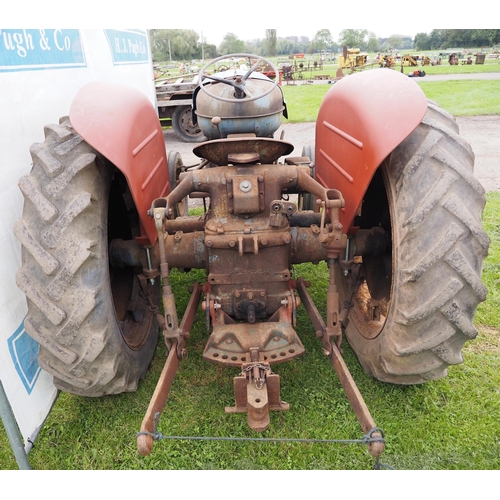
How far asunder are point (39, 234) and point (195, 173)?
909 mm

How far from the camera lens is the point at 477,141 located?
9797 mm

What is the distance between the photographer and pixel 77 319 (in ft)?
7.05

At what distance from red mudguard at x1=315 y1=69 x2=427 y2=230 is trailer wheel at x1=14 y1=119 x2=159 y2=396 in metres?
1.41

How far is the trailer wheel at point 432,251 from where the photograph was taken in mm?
2166

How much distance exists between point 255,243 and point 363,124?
885 mm

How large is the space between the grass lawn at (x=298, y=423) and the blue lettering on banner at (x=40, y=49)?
207 cm

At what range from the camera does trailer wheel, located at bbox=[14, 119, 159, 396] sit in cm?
215

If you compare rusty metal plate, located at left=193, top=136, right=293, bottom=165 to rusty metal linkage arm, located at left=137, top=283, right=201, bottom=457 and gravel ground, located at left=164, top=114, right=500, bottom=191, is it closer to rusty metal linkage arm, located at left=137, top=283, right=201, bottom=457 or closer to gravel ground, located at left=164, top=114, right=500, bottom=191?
rusty metal linkage arm, located at left=137, top=283, right=201, bottom=457

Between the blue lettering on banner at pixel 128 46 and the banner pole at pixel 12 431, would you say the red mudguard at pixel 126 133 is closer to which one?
the banner pole at pixel 12 431

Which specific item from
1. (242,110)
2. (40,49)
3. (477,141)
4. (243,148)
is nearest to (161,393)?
(243,148)

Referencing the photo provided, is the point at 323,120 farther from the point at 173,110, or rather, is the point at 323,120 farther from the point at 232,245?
the point at 173,110

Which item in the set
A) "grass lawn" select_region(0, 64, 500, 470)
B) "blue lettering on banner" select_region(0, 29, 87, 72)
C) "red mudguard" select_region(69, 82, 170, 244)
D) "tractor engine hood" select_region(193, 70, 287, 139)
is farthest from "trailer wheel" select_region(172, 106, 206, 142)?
"grass lawn" select_region(0, 64, 500, 470)

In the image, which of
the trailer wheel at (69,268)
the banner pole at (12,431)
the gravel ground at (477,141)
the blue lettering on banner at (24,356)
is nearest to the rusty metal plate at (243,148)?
the trailer wheel at (69,268)

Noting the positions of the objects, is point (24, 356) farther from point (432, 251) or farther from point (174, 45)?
point (174, 45)
